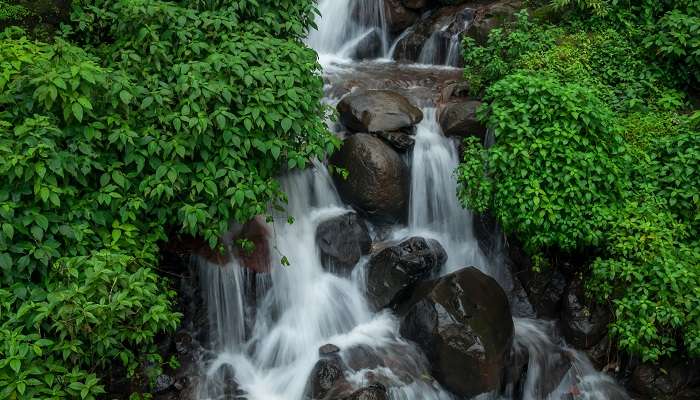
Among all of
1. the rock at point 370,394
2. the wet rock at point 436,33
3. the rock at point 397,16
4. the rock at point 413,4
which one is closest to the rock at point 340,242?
the rock at point 370,394

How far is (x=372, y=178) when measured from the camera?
6898mm

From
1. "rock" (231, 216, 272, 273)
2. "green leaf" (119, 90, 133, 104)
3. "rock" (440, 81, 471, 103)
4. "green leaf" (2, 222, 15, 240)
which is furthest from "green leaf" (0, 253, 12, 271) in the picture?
"rock" (440, 81, 471, 103)

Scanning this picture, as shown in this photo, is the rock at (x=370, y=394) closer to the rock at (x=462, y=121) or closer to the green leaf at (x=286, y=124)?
the green leaf at (x=286, y=124)

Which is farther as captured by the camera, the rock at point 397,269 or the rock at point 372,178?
the rock at point 372,178

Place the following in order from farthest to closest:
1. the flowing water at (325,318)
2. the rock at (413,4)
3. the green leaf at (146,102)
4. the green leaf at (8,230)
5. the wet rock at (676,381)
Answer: the rock at (413,4) → the flowing water at (325,318) → the wet rock at (676,381) → the green leaf at (146,102) → the green leaf at (8,230)

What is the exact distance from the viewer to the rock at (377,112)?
7.36 m

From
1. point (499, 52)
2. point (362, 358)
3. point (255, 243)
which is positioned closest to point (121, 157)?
point (255, 243)

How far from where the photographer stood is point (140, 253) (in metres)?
4.95

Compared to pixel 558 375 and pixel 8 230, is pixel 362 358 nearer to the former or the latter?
pixel 558 375

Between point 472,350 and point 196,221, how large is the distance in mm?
3111

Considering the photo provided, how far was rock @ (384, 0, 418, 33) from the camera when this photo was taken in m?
10.7

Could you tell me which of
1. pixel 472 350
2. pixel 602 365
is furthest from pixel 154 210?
pixel 602 365

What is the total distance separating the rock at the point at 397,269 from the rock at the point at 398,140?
1.33m

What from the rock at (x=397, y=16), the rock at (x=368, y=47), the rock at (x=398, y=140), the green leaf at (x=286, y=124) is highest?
the rock at (x=397, y=16)
